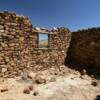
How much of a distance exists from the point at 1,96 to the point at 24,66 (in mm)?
2938

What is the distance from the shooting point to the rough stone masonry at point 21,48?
877 centimetres

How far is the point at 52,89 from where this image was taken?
8.02m

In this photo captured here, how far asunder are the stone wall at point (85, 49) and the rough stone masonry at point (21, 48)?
2.21 metres

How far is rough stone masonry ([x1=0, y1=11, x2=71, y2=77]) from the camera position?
877 cm

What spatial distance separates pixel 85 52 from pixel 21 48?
548 cm

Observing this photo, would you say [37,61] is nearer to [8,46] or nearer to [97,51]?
[8,46]

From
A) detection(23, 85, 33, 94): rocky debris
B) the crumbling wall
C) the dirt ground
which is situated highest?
the crumbling wall

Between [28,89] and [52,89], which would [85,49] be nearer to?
[52,89]

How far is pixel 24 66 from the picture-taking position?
9.65 meters

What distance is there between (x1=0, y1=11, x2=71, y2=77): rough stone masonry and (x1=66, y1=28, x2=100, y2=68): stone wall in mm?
2212

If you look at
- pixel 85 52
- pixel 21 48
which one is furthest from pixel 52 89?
pixel 85 52

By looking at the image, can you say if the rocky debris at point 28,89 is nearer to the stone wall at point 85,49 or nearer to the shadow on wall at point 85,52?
the shadow on wall at point 85,52

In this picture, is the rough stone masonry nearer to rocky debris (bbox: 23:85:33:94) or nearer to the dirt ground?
the dirt ground

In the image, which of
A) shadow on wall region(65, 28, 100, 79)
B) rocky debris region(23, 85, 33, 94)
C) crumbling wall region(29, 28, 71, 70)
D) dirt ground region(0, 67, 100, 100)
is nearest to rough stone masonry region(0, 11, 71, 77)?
crumbling wall region(29, 28, 71, 70)
